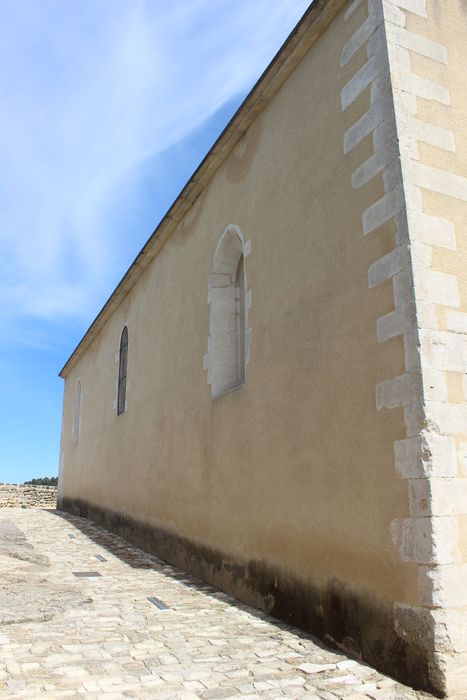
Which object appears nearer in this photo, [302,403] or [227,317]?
[302,403]

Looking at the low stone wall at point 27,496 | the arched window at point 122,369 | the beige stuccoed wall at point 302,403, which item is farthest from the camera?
the low stone wall at point 27,496

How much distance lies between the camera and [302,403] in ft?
14.7

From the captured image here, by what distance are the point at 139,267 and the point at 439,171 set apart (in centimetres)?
666

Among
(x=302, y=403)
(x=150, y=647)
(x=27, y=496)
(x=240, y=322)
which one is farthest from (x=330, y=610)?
(x=27, y=496)

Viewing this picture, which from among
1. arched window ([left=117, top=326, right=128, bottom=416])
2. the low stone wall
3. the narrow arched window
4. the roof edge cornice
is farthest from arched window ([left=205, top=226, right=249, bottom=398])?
the low stone wall

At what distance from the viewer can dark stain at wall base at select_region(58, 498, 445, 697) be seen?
307cm

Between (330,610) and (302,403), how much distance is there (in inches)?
56.8

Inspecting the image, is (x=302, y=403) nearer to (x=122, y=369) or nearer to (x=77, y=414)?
(x=122, y=369)

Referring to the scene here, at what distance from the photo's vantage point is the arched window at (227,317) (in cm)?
636

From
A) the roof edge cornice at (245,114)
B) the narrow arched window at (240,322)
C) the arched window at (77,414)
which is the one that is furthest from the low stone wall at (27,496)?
the narrow arched window at (240,322)

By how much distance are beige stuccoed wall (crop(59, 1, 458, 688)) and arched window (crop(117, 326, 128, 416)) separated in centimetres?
309

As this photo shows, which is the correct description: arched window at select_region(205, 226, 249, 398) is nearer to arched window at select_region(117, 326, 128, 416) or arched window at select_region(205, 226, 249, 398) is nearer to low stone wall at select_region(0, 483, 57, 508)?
arched window at select_region(117, 326, 128, 416)

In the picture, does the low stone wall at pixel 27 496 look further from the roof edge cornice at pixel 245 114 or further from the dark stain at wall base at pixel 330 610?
the dark stain at wall base at pixel 330 610

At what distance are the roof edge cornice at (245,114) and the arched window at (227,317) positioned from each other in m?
0.97
